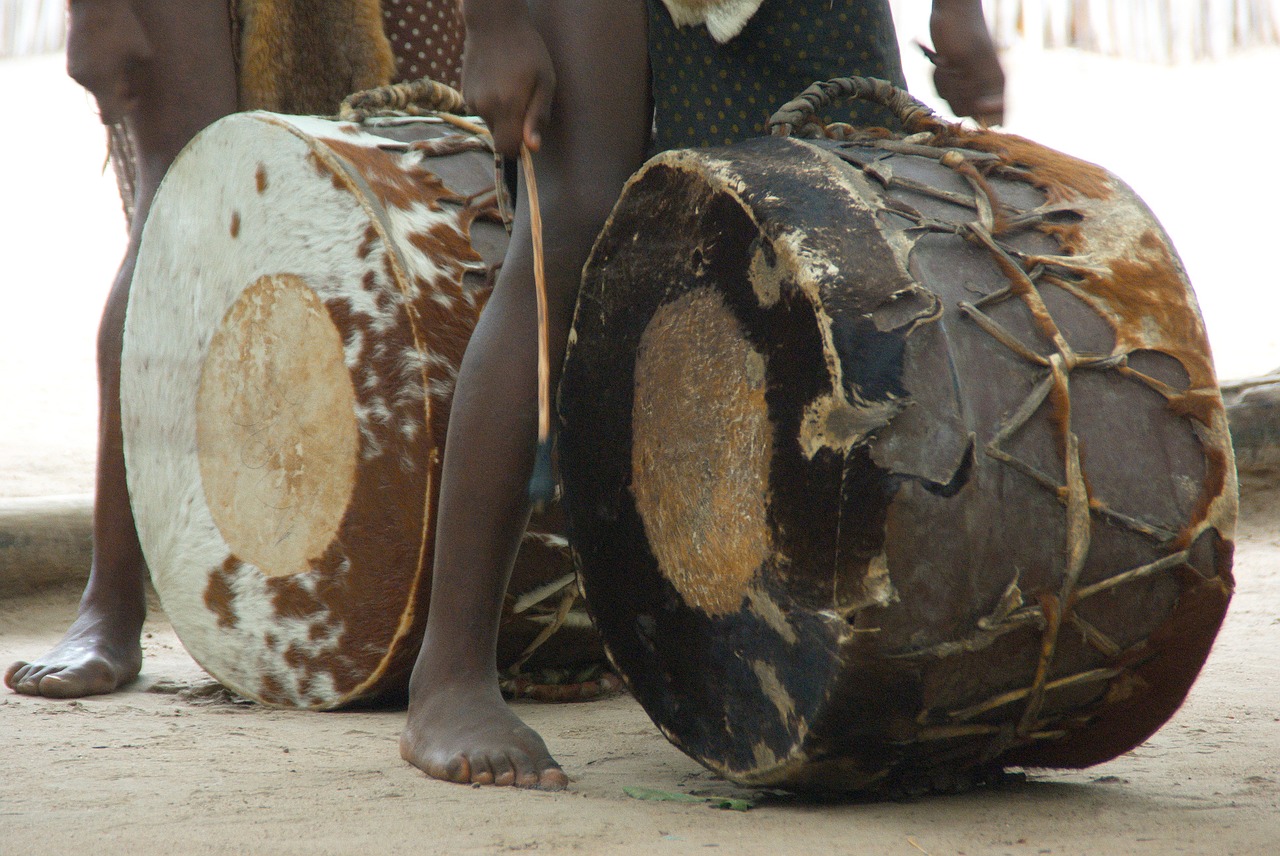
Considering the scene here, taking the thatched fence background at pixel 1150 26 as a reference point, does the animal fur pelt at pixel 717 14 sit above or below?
above

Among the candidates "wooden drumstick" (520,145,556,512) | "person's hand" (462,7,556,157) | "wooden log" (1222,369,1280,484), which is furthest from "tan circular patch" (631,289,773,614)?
"wooden log" (1222,369,1280,484)

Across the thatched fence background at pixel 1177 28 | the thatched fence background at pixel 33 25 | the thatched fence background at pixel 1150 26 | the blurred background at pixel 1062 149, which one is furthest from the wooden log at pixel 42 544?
the thatched fence background at pixel 1177 28

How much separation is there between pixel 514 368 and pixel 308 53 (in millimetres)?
1397

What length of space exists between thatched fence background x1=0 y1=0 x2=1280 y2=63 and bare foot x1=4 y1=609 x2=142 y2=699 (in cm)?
762

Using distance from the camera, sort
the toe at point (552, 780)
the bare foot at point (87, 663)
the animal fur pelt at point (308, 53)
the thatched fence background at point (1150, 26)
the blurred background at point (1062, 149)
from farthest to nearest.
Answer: the thatched fence background at point (1150, 26), the blurred background at point (1062, 149), the animal fur pelt at point (308, 53), the bare foot at point (87, 663), the toe at point (552, 780)

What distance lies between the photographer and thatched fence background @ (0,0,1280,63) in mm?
9117

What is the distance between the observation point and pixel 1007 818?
1.45 m

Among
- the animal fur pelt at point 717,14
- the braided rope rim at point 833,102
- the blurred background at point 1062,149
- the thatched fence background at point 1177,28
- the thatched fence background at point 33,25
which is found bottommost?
the blurred background at point 1062,149

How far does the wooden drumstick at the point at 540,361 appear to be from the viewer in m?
1.63

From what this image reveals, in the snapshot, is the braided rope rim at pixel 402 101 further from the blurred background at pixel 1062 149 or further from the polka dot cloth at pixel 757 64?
the blurred background at pixel 1062 149

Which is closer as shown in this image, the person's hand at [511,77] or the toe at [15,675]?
the person's hand at [511,77]

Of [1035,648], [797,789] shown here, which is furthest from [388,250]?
[1035,648]

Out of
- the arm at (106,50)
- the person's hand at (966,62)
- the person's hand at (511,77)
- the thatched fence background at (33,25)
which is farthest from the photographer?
the thatched fence background at (33,25)

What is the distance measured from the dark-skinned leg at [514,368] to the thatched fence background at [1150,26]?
764cm
